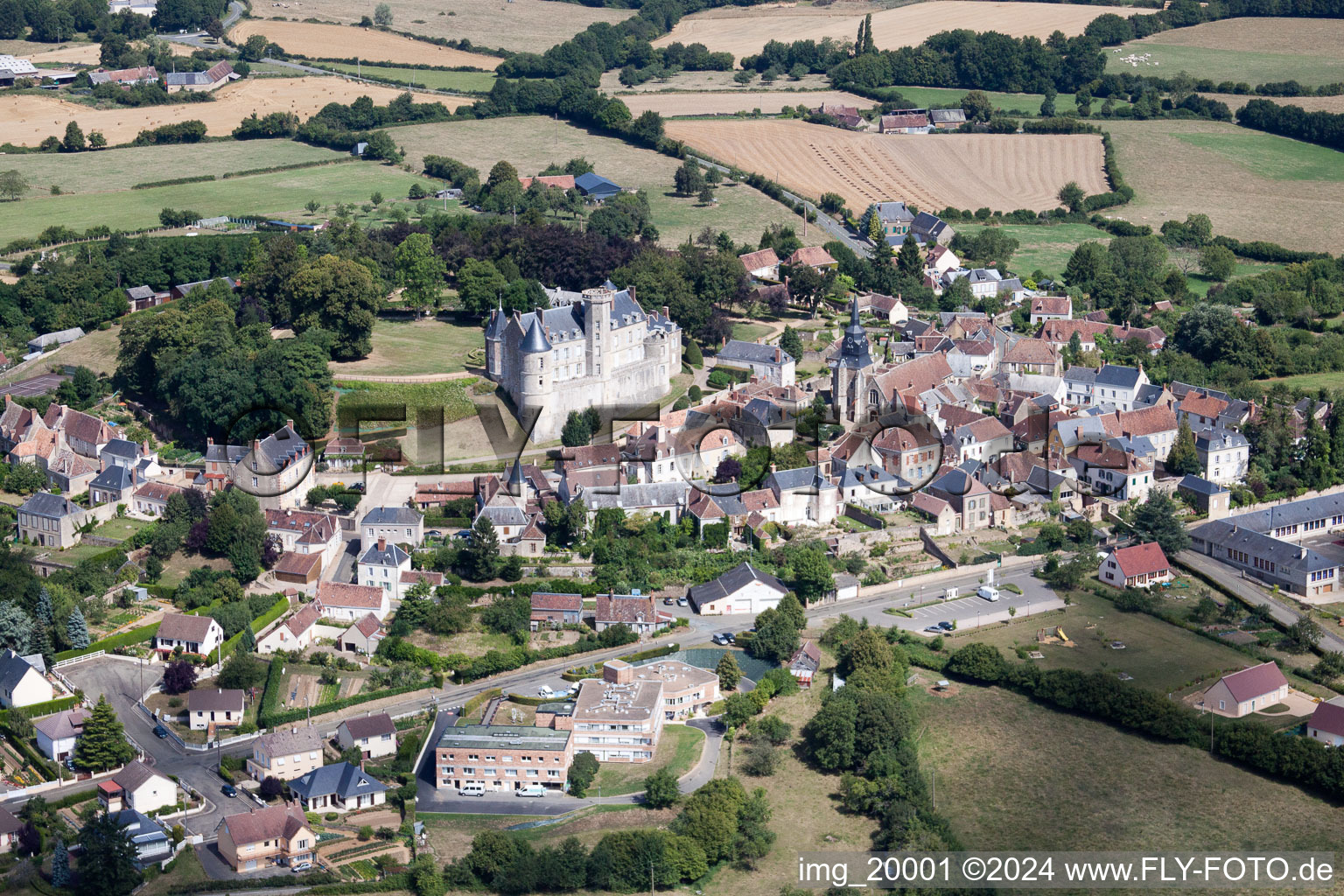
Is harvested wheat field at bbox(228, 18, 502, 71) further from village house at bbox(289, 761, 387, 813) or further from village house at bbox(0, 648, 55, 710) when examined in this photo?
village house at bbox(289, 761, 387, 813)

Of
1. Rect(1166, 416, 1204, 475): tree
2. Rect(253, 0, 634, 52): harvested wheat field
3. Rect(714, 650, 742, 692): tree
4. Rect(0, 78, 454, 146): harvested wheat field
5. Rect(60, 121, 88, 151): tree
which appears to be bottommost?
Rect(714, 650, 742, 692): tree

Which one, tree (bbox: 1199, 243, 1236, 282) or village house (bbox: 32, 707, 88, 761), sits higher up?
tree (bbox: 1199, 243, 1236, 282)

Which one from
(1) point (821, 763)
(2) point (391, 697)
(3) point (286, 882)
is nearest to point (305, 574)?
(2) point (391, 697)

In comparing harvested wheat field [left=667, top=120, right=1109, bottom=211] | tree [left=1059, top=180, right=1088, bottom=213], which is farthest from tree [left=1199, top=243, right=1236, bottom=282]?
harvested wheat field [left=667, top=120, right=1109, bottom=211]

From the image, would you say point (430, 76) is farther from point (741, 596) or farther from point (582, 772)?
point (582, 772)

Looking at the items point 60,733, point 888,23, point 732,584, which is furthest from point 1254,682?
point 888,23

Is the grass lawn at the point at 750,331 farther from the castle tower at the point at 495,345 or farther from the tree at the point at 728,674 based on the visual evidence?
the tree at the point at 728,674
